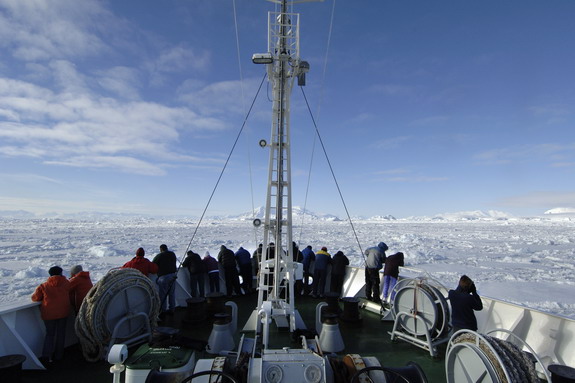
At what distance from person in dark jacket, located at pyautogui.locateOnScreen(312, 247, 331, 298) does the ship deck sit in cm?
83

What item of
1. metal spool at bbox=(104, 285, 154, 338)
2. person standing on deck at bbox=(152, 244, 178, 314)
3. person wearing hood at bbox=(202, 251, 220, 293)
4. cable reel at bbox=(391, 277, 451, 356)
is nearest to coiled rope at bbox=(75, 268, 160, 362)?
metal spool at bbox=(104, 285, 154, 338)

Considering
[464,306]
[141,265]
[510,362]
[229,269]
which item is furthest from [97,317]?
[464,306]

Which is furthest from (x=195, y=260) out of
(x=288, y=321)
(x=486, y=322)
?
(x=486, y=322)

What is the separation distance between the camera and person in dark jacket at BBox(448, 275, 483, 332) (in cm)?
446

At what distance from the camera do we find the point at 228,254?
26.5ft

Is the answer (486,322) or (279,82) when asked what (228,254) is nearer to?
(279,82)

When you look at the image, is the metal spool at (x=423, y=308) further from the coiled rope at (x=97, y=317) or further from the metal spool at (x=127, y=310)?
the coiled rope at (x=97, y=317)

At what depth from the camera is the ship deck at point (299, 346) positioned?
4258mm

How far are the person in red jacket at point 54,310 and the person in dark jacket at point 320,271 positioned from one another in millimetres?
5303

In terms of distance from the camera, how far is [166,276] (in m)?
6.68

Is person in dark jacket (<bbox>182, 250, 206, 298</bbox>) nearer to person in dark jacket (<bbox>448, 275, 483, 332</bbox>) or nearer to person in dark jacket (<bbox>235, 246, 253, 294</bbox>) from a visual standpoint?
person in dark jacket (<bbox>235, 246, 253, 294</bbox>)

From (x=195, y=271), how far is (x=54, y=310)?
306 cm

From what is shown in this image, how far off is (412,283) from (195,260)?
15.5ft

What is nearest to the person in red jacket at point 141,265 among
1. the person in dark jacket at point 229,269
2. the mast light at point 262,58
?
the person in dark jacket at point 229,269
